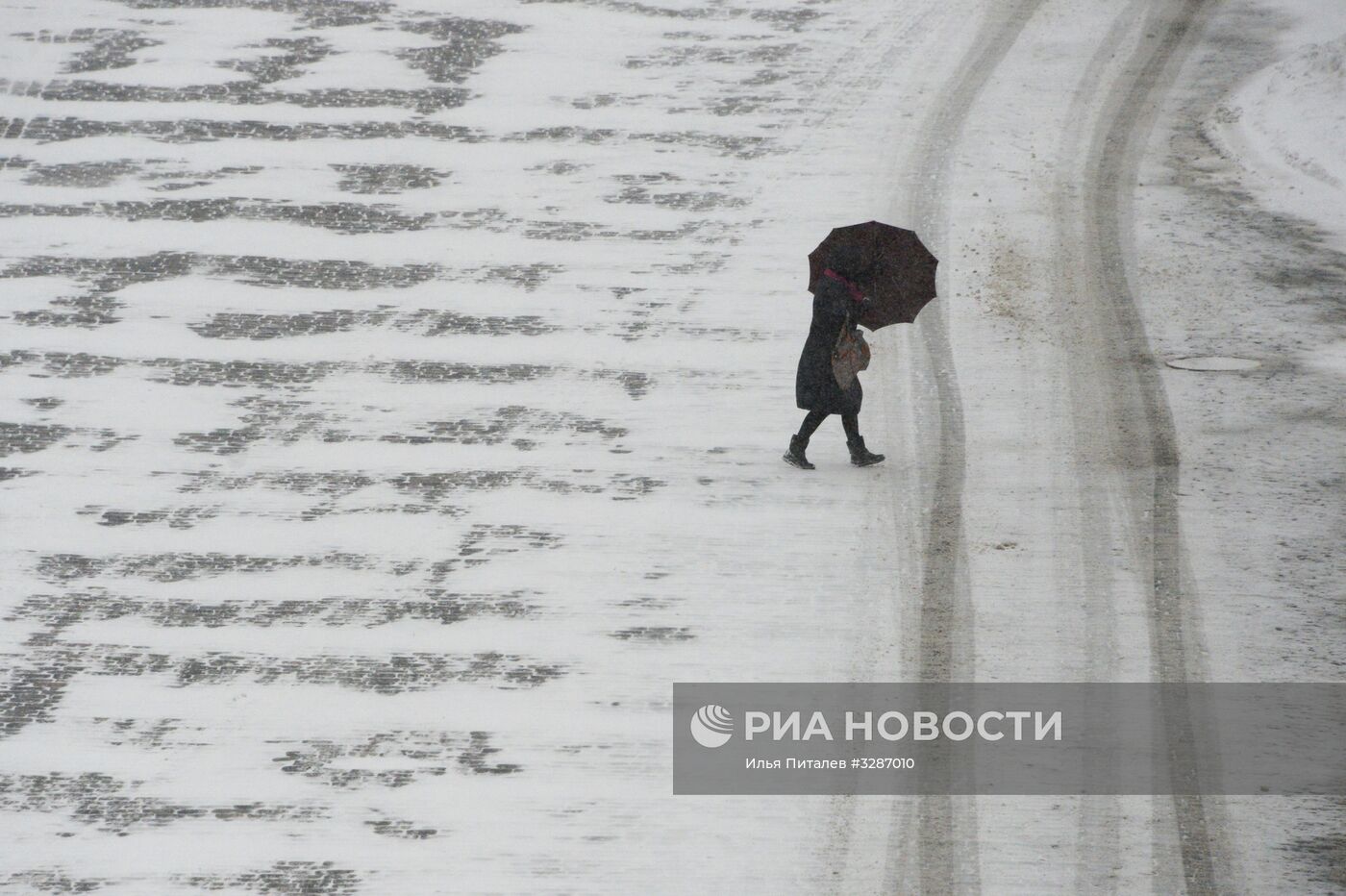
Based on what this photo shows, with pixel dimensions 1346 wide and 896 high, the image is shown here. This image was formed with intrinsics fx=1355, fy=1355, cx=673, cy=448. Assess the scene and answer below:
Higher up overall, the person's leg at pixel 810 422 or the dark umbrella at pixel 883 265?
the dark umbrella at pixel 883 265

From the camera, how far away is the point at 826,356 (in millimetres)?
8867

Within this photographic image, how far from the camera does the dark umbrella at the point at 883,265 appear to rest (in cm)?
874

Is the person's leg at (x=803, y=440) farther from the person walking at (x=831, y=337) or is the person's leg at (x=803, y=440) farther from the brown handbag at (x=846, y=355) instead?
the brown handbag at (x=846, y=355)

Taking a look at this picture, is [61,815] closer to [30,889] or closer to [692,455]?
[30,889]

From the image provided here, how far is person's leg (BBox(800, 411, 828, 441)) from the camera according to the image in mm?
9062

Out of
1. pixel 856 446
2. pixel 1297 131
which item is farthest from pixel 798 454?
pixel 1297 131

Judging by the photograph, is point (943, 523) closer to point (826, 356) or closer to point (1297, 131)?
point (826, 356)

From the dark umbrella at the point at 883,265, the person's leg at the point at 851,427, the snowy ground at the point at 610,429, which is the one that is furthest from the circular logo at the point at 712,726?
the dark umbrella at the point at 883,265

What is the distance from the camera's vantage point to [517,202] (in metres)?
13.2

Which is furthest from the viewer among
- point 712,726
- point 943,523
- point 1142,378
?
point 1142,378

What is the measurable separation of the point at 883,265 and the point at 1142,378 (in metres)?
2.63

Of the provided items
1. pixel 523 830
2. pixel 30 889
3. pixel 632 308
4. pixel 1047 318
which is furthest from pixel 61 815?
pixel 1047 318

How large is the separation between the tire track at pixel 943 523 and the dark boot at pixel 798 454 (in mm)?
887

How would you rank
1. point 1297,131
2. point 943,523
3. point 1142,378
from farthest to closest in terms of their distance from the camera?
point 1297,131 → point 1142,378 → point 943,523
